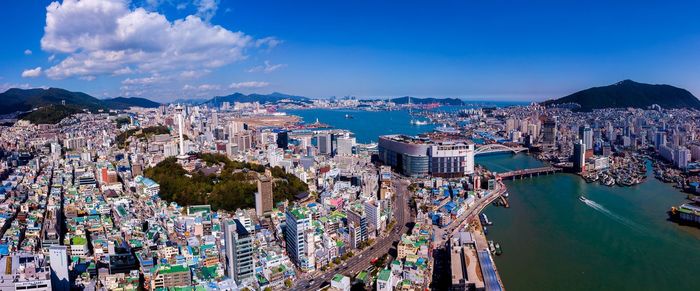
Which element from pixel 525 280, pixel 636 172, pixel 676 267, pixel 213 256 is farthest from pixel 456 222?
pixel 636 172

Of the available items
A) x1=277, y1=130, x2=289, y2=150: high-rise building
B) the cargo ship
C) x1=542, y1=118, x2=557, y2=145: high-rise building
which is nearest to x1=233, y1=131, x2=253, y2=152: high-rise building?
x1=277, y1=130, x2=289, y2=150: high-rise building

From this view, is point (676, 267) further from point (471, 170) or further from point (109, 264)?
point (109, 264)

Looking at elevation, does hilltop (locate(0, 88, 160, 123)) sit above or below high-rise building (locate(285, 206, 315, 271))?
above

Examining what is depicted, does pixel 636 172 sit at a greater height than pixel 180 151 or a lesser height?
lesser

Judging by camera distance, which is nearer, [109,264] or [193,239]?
[109,264]

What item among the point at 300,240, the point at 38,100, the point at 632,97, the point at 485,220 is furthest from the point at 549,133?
the point at 38,100

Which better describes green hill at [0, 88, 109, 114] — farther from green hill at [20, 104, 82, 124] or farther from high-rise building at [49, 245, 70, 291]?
high-rise building at [49, 245, 70, 291]
